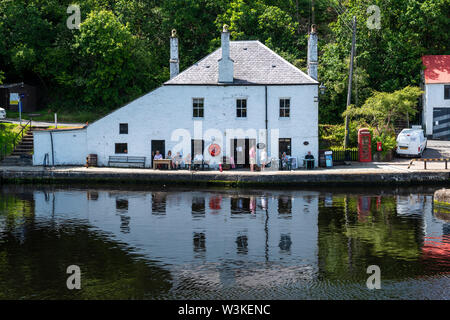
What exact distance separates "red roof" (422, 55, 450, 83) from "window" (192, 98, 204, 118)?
22735mm

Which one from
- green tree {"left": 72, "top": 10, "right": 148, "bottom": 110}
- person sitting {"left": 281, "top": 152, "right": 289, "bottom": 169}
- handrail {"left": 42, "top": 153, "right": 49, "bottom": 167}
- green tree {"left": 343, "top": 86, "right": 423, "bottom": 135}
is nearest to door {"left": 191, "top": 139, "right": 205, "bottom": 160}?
person sitting {"left": 281, "top": 152, "right": 289, "bottom": 169}

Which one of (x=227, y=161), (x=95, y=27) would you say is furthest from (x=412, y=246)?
(x=95, y=27)

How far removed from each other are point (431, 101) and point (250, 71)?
20.4 m

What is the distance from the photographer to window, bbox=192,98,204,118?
41188mm

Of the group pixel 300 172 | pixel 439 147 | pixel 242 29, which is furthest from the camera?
pixel 242 29

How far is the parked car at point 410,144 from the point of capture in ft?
143

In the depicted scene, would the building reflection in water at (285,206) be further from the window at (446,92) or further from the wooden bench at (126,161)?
the window at (446,92)

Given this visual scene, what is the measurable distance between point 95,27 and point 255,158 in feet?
73.6

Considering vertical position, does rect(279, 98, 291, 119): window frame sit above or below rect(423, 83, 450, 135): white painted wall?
below

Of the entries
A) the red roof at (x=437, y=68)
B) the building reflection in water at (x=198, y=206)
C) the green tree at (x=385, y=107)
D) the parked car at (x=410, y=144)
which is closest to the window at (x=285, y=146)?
the green tree at (x=385, y=107)

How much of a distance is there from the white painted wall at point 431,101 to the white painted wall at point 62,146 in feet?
94.4

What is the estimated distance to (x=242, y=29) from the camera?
193 ft

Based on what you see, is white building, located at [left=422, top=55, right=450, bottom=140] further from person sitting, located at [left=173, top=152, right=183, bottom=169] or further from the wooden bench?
the wooden bench

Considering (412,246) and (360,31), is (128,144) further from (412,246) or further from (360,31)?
(360,31)
